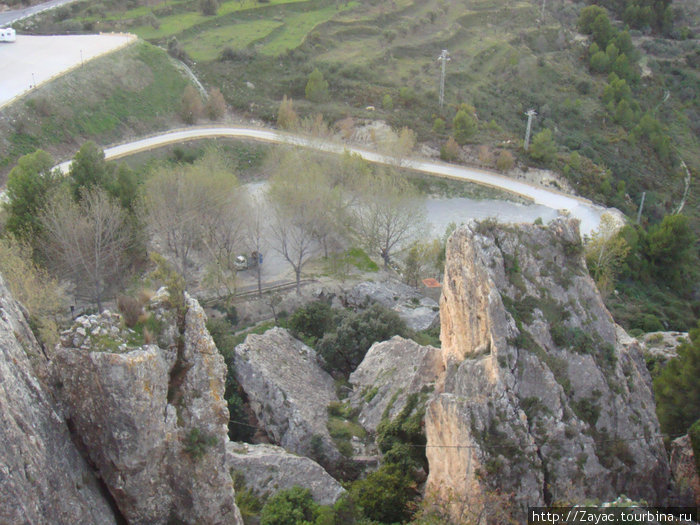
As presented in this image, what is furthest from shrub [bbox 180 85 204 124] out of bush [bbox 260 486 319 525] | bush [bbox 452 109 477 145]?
bush [bbox 260 486 319 525]

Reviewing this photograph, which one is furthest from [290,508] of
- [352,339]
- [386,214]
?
[386,214]

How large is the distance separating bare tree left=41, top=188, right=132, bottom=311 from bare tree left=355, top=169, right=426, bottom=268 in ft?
47.8

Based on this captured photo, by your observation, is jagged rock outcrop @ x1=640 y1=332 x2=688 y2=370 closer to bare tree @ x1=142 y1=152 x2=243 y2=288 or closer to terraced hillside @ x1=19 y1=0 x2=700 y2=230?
terraced hillside @ x1=19 y1=0 x2=700 y2=230

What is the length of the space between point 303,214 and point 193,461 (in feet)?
77.8

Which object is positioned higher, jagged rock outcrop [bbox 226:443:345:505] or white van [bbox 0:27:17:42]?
white van [bbox 0:27:17:42]

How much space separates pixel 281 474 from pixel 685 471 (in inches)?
502

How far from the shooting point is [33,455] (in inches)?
496

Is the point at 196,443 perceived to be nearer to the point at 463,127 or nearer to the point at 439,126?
the point at 463,127

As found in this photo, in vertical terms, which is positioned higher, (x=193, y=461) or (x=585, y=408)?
(x=193, y=461)

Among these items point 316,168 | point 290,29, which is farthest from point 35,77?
point 290,29

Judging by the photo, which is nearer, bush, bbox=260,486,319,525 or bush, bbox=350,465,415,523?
bush, bbox=260,486,319,525

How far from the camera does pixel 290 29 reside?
77.7 m

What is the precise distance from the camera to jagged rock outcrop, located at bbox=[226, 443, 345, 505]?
20734 millimetres

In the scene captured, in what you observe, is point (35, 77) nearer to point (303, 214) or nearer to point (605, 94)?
point (303, 214)
